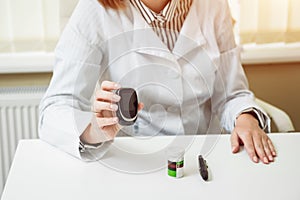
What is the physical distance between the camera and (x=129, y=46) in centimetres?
127

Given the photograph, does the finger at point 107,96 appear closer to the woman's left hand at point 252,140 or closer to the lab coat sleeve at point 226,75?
the woman's left hand at point 252,140

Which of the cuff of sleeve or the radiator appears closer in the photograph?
the cuff of sleeve

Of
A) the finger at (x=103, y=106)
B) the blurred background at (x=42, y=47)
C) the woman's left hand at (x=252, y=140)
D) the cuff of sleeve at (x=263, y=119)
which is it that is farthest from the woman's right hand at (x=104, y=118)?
the blurred background at (x=42, y=47)

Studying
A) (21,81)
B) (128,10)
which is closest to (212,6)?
(128,10)

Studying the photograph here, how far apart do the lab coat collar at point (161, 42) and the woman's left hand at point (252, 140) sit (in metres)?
0.22

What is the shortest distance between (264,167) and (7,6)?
3.54 ft

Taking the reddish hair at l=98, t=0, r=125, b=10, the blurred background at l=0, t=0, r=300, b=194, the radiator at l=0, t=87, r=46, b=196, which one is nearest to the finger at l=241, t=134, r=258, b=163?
the reddish hair at l=98, t=0, r=125, b=10

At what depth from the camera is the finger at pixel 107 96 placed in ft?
3.17

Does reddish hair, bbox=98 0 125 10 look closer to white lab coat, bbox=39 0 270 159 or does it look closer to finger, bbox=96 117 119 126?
white lab coat, bbox=39 0 270 159

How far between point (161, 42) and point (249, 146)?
0.33m

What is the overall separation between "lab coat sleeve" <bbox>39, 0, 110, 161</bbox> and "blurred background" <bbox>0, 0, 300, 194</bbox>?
47cm

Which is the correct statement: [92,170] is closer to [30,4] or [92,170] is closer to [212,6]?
[212,6]

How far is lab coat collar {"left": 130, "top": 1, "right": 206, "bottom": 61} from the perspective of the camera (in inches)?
49.1

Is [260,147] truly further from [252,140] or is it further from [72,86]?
[72,86]
